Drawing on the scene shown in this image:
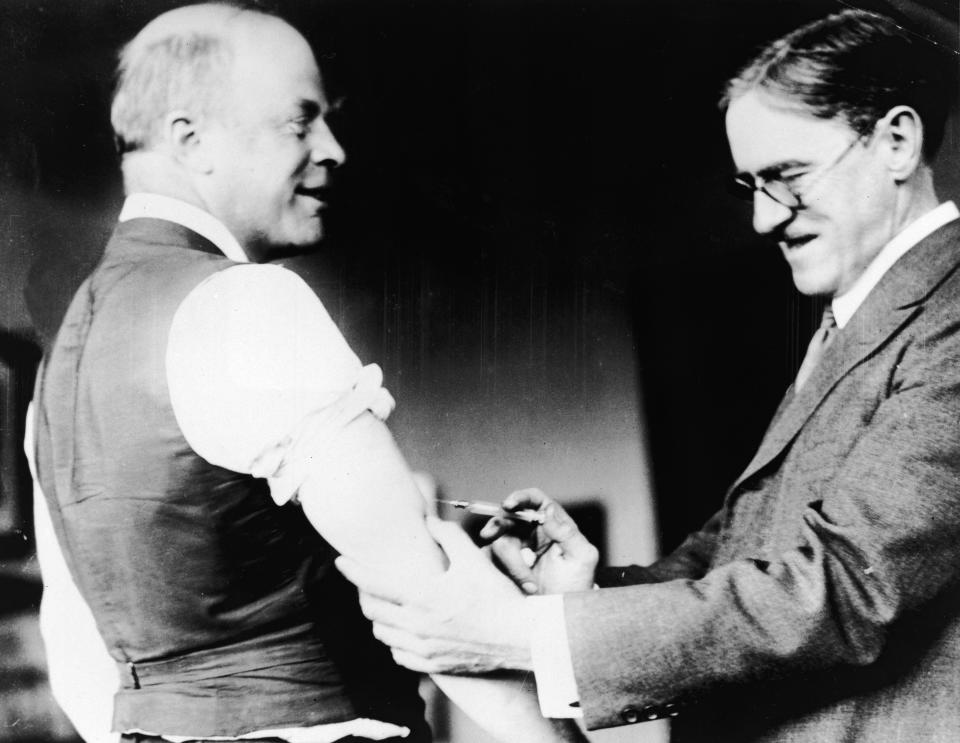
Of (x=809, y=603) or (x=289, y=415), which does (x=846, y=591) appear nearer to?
(x=809, y=603)

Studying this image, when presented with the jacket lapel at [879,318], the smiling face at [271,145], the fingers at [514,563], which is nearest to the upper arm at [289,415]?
the smiling face at [271,145]

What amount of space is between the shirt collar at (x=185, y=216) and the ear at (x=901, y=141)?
1.00 m

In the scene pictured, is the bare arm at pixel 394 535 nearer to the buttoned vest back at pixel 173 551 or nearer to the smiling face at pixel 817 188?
the buttoned vest back at pixel 173 551

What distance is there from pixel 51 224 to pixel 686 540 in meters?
1.13

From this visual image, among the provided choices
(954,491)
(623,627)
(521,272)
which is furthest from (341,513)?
(954,491)

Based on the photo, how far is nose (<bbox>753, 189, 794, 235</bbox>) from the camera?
1435 mm

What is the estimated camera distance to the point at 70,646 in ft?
3.92

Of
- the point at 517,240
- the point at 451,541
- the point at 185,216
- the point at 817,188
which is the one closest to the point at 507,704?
the point at 451,541

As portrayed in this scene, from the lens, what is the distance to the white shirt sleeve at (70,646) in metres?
1.18

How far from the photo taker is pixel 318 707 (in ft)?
3.71

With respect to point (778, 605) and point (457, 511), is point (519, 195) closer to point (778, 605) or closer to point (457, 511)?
point (457, 511)

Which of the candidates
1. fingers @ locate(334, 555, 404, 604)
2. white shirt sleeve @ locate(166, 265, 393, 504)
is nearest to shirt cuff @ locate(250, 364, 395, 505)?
white shirt sleeve @ locate(166, 265, 393, 504)

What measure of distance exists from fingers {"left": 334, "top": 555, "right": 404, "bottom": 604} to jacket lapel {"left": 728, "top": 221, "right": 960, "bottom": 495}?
1.87ft

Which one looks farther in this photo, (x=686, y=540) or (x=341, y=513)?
(x=686, y=540)
